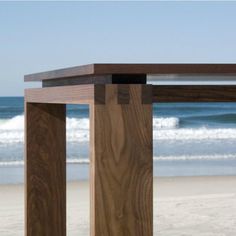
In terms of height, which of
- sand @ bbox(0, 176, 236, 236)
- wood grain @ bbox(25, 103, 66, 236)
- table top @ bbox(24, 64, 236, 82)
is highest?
table top @ bbox(24, 64, 236, 82)

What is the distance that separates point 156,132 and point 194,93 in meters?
17.8

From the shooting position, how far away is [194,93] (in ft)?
7.27

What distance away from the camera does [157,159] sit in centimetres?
1191

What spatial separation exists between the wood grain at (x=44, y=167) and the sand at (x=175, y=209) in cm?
203

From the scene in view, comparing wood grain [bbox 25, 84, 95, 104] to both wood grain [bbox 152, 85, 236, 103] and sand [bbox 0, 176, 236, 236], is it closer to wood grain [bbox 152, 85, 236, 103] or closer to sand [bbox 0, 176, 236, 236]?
wood grain [bbox 152, 85, 236, 103]

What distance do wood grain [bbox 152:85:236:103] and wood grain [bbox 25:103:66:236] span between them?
3.25ft

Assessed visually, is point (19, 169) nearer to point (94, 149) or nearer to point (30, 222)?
point (30, 222)

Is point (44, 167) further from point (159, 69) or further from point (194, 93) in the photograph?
point (159, 69)

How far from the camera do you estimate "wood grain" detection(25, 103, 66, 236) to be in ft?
10.1

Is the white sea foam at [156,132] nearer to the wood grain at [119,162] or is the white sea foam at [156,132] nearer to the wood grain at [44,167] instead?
the wood grain at [44,167]

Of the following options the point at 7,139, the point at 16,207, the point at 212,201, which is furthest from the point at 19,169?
the point at 7,139

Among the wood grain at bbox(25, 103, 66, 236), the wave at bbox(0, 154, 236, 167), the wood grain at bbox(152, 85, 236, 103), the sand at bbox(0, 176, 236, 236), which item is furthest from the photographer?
the wave at bbox(0, 154, 236, 167)

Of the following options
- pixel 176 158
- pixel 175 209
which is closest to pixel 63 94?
pixel 175 209

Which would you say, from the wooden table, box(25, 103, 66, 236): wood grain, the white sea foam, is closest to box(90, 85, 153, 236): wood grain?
the wooden table
